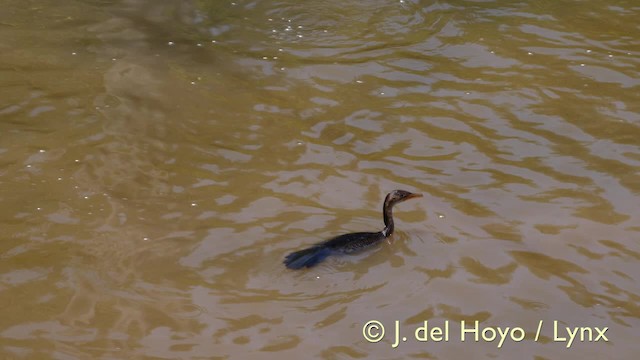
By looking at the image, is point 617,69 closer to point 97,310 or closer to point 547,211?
point 547,211

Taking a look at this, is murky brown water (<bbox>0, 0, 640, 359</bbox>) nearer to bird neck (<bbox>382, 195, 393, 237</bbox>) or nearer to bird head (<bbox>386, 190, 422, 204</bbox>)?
bird neck (<bbox>382, 195, 393, 237</bbox>)

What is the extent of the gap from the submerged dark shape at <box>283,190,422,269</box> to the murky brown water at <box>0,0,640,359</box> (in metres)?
0.09

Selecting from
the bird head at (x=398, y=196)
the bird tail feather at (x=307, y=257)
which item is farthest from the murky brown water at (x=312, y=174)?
the bird head at (x=398, y=196)

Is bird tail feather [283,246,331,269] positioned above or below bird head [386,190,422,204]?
below

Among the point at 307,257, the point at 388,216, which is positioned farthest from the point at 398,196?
the point at 307,257

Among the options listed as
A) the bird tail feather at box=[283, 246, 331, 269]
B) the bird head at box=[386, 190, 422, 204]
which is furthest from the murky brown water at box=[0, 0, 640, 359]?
the bird head at box=[386, 190, 422, 204]

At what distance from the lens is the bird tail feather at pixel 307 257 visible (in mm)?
7102

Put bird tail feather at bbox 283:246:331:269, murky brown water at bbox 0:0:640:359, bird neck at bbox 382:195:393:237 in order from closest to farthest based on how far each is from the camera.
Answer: murky brown water at bbox 0:0:640:359 → bird tail feather at bbox 283:246:331:269 → bird neck at bbox 382:195:393:237

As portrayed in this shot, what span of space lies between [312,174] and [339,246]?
5.07ft

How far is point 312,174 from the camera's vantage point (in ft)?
28.2

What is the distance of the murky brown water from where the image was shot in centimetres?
669

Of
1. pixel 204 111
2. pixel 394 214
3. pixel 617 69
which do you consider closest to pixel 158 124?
pixel 204 111

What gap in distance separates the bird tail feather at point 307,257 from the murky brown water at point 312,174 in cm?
8

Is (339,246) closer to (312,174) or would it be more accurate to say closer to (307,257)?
(307,257)
